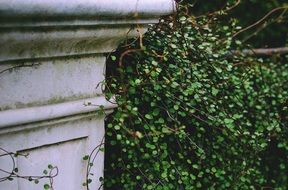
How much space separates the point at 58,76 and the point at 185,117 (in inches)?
34.7

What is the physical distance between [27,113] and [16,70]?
5.9 inches

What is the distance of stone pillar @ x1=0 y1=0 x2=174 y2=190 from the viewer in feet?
5.00

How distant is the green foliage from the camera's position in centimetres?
220

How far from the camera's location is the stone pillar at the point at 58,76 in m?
1.52

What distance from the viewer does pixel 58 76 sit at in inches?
70.1

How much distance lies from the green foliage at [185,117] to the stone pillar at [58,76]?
0.55ft

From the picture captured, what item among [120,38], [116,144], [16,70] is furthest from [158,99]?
[16,70]

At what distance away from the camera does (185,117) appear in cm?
247

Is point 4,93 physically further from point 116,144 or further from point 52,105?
point 116,144

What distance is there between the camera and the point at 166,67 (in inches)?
94.1

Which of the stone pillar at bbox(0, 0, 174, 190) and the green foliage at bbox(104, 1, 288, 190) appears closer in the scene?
the stone pillar at bbox(0, 0, 174, 190)

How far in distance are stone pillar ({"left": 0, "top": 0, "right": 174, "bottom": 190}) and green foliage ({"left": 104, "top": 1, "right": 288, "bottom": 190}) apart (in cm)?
17

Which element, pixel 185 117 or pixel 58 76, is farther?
pixel 185 117

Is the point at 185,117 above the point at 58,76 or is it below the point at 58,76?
below
